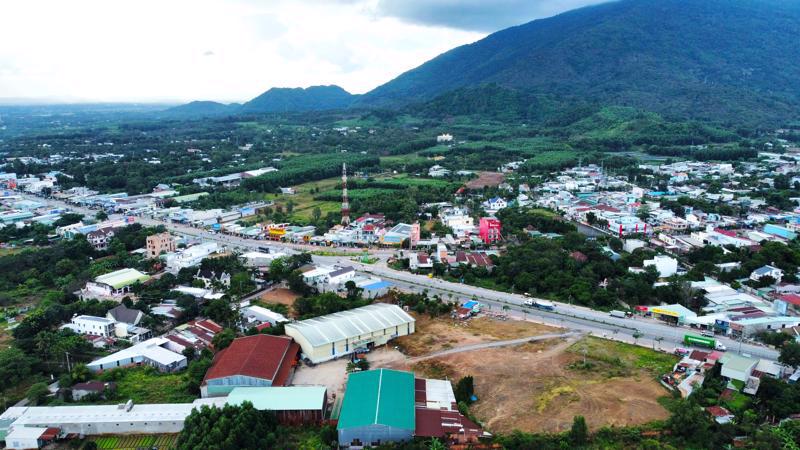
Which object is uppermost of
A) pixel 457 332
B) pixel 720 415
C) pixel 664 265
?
pixel 664 265

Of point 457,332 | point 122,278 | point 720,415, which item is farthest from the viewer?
point 122,278

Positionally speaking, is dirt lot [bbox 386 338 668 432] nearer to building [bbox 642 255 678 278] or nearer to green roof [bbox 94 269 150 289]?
building [bbox 642 255 678 278]

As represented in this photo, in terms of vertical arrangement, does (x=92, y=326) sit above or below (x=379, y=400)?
below

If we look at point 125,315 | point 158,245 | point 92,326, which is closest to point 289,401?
point 125,315

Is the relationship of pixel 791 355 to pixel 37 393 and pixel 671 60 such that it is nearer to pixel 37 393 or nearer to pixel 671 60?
pixel 37 393

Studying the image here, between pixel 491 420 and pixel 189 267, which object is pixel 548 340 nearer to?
pixel 491 420

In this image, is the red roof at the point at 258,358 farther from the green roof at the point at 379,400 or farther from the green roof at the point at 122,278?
the green roof at the point at 122,278

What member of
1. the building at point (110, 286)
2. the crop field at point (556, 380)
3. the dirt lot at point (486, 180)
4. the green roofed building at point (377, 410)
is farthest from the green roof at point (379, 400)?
the dirt lot at point (486, 180)

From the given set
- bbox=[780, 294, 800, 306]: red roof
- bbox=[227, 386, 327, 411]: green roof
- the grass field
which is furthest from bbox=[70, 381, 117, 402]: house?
bbox=[780, 294, 800, 306]: red roof

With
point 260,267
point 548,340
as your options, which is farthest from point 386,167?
point 548,340
